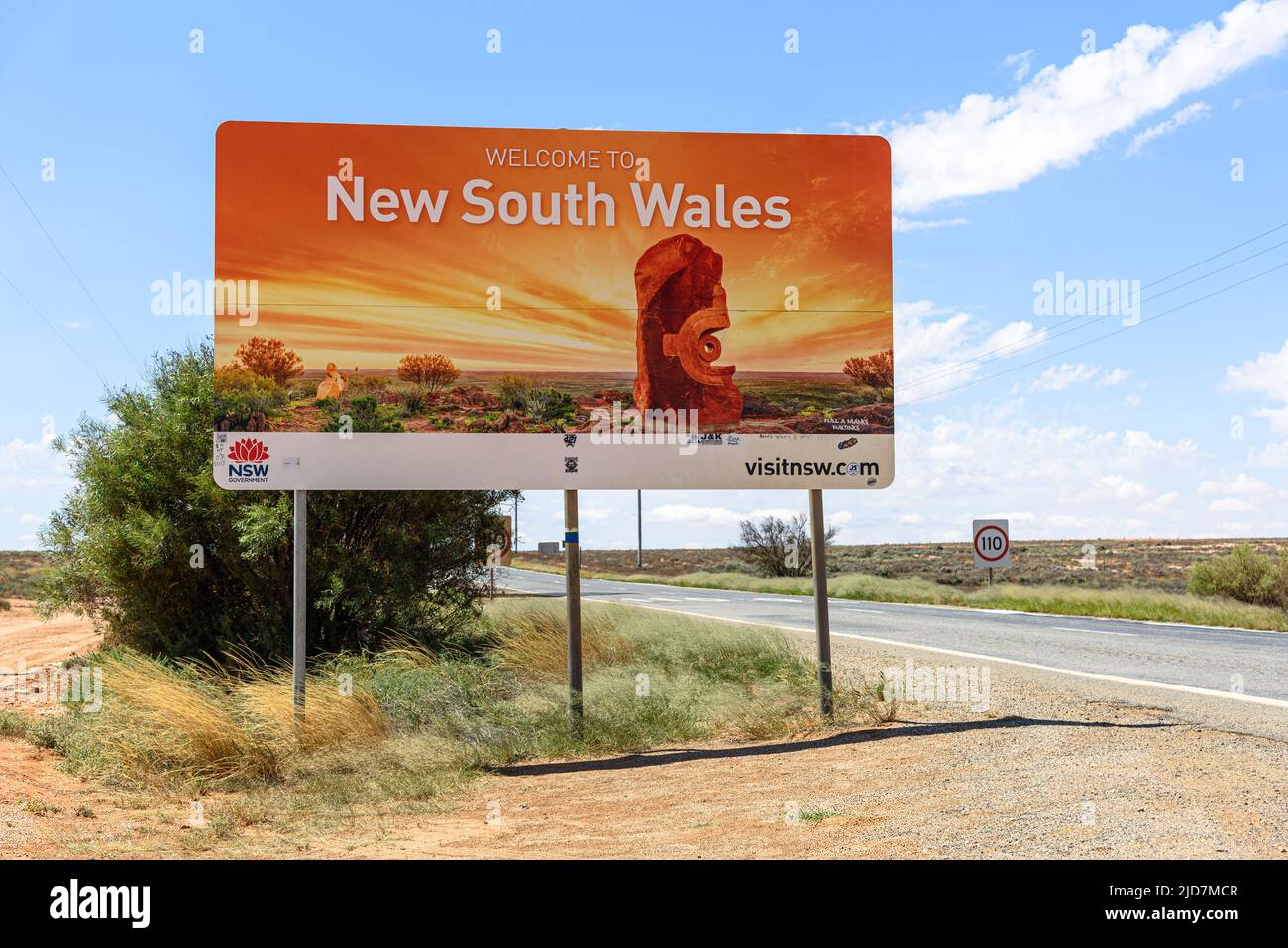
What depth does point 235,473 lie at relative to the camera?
10398mm

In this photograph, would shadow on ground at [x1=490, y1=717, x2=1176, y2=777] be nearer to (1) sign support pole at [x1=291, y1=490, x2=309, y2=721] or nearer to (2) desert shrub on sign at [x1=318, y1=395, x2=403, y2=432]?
(1) sign support pole at [x1=291, y1=490, x2=309, y2=721]

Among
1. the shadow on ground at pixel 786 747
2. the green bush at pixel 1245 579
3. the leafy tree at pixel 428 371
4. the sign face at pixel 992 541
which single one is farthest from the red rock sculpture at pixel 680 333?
the green bush at pixel 1245 579

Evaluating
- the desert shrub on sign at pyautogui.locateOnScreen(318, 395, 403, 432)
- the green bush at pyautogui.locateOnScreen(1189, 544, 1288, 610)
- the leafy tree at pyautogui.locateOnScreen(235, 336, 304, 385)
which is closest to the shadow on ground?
the desert shrub on sign at pyautogui.locateOnScreen(318, 395, 403, 432)

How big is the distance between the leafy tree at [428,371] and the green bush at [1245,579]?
86.1 feet

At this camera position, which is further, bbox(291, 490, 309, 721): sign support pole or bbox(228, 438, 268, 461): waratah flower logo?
bbox(228, 438, 268, 461): waratah flower logo

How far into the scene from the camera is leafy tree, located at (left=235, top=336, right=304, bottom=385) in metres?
10.4

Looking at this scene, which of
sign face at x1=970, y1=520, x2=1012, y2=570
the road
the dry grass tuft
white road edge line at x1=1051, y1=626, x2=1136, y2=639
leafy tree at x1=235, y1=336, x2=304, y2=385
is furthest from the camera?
sign face at x1=970, y1=520, x2=1012, y2=570

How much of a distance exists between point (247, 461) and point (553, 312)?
330cm

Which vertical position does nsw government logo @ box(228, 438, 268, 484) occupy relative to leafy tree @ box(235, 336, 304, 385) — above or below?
below

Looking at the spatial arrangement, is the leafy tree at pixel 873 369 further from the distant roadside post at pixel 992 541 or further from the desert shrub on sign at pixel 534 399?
the distant roadside post at pixel 992 541

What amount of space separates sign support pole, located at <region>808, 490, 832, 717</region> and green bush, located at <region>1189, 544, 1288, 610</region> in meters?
23.5

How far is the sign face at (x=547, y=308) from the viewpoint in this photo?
10438 mm

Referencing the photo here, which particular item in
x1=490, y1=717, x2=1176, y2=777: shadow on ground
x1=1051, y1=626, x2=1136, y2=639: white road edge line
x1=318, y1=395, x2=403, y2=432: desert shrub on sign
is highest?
x1=318, y1=395, x2=403, y2=432: desert shrub on sign

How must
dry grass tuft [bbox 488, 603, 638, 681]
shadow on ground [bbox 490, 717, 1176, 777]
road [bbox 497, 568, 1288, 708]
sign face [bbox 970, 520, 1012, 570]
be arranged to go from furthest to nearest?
sign face [bbox 970, 520, 1012, 570] < dry grass tuft [bbox 488, 603, 638, 681] < road [bbox 497, 568, 1288, 708] < shadow on ground [bbox 490, 717, 1176, 777]
